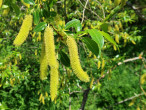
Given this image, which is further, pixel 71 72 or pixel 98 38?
pixel 71 72

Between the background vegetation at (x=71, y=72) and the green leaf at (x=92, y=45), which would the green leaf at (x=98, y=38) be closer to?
the green leaf at (x=92, y=45)

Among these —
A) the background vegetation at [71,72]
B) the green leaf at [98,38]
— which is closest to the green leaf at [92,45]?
the green leaf at [98,38]

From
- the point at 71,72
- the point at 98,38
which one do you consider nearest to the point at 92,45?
the point at 98,38

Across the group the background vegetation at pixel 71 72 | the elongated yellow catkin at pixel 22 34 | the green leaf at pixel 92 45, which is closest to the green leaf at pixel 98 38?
the green leaf at pixel 92 45

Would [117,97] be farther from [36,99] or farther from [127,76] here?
[36,99]

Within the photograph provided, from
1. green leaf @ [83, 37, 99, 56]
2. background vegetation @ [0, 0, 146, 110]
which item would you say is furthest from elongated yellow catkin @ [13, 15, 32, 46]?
background vegetation @ [0, 0, 146, 110]

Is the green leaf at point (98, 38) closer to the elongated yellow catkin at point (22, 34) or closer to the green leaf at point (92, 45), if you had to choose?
the green leaf at point (92, 45)

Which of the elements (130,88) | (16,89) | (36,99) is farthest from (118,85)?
(16,89)

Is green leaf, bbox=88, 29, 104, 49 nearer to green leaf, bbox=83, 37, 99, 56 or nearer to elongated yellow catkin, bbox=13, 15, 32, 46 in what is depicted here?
green leaf, bbox=83, 37, 99, 56

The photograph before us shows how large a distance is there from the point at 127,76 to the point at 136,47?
1.84 meters

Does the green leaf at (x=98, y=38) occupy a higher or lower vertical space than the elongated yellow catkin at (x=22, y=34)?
lower

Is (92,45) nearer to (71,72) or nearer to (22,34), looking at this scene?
(22,34)

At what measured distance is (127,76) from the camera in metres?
4.98

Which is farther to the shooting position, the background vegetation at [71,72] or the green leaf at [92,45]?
the background vegetation at [71,72]
